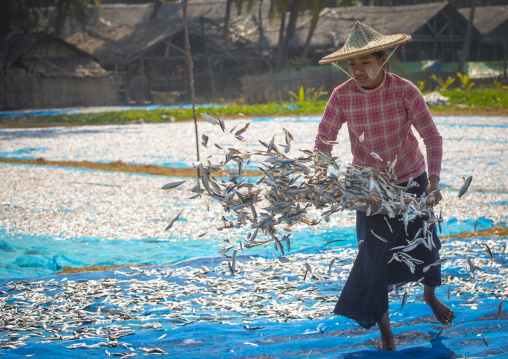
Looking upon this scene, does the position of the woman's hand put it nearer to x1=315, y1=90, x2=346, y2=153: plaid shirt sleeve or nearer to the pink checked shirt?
the pink checked shirt

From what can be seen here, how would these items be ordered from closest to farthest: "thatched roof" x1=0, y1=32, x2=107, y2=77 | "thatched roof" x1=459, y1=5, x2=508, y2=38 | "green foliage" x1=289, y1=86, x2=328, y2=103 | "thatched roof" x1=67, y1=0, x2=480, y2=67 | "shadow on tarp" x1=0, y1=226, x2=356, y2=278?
1. "shadow on tarp" x1=0, y1=226, x2=356, y2=278
2. "green foliage" x1=289, y1=86, x2=328, y2=103
3. "thatched roof" x1=0, y1=32, x2=107, y2=77
4. "thatched roof" x1=67, y1=0, x2=480, y2=67
5. "thatched roof" x1=459, y1=5, x2=508, y2=38

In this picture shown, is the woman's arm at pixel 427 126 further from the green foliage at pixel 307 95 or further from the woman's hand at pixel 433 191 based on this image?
the green foliage at pixel 307 95

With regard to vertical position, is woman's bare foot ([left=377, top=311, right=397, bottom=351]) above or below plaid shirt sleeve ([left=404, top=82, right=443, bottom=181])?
below

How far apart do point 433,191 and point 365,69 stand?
497 mm

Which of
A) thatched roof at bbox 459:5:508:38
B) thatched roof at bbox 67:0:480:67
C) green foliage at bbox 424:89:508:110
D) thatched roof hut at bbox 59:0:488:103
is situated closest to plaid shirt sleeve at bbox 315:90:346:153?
green foliage at bbox 424:89:508:110

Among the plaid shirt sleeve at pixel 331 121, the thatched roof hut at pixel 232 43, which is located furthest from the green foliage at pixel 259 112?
the plaid shirt sleeve at pixel 331 121

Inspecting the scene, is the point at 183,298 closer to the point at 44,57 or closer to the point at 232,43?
the point at 44,57

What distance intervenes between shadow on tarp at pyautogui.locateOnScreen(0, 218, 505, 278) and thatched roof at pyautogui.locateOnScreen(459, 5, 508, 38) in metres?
22.4

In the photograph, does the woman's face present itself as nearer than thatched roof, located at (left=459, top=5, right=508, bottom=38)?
Yes

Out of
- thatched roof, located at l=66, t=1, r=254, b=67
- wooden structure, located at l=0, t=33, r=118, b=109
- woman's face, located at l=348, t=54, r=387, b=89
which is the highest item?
thatched roof, located at l=66, t=1, r=254, b=67

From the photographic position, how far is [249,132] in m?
10.4

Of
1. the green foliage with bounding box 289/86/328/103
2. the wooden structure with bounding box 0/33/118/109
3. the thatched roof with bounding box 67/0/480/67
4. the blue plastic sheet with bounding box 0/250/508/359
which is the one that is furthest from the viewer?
the thatched roof with bounding box 67/0/480/67

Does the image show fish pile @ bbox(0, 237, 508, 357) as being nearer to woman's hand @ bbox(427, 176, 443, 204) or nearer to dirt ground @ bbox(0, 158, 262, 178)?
woman's hand @ bbox(427, 176, 443, 204)

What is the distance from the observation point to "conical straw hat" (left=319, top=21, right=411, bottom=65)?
2.25m
